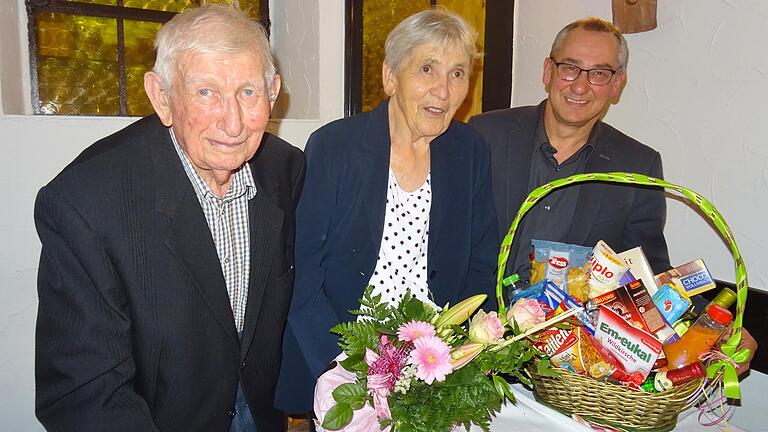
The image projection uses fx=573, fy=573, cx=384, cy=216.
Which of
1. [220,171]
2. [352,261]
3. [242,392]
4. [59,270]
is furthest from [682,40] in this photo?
[59,270]

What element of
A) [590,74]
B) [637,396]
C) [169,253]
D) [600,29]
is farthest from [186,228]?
[600,29]

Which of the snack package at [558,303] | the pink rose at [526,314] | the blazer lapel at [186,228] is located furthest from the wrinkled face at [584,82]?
the blazer lapel at [186,228]

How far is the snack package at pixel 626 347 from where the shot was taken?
108cm

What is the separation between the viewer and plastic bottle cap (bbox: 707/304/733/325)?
1.14 metres

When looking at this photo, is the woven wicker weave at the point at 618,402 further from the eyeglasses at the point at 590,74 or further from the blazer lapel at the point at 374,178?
the eyeglasses at the point at 590,74

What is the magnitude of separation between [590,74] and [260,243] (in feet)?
4.04

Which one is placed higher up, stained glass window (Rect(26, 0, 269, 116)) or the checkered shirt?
stained glass window (Rect(26, 0, 269, 116))

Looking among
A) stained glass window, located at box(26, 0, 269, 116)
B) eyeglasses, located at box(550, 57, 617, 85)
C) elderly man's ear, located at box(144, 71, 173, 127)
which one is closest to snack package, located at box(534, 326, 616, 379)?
elderly man's ear, located at box(144, 71, 173, 127)

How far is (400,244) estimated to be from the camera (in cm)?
151

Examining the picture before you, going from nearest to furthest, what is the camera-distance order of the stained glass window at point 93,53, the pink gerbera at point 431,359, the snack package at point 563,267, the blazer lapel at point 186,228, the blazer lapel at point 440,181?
1. the pink gerbera at point 431,359
2. the blazer lapel at point 186,228
3. the snack package at point 563,267
4. the blazer lapel at point 440,181
5. the stained glass window at point 93,53

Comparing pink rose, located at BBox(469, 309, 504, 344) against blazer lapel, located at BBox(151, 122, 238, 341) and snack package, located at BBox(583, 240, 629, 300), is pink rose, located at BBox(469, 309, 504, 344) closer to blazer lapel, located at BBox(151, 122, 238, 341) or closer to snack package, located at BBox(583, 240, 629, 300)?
snack package, located at BBox(583, 240, 629, 300)

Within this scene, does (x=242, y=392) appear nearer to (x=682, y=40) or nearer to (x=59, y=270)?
(x=59, y=270)

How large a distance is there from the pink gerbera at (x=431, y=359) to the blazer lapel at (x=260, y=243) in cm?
45

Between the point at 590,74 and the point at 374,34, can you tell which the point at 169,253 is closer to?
the point at 590,74
